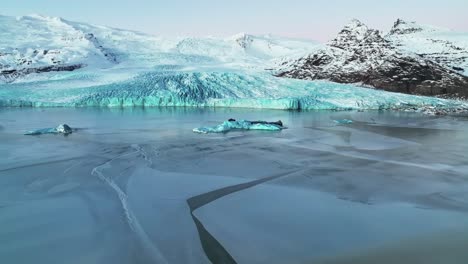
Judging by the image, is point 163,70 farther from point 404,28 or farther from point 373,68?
point 404,28

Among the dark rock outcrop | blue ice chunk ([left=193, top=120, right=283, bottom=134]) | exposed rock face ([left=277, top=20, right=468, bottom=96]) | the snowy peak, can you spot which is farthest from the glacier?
the snowy peak

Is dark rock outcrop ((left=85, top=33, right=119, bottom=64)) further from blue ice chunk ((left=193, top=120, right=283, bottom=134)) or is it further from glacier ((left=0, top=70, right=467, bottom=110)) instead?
blue ice chunk ((left=193, top=120, right=283, bottom=134))

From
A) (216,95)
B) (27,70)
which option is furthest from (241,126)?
(27,70)

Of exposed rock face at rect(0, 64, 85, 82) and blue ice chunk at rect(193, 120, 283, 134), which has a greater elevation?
exposed rock face at rect(0, 64, 85, 82)

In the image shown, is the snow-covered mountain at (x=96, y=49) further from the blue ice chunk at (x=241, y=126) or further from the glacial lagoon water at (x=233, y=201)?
the glacial lagoon water at (x=233, y=201)

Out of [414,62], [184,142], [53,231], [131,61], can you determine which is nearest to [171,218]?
[53,231]

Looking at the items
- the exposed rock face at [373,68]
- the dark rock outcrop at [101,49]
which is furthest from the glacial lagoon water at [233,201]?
the dark rock outcrop at [101,49]

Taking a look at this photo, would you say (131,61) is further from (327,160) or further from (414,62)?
(327,160)
